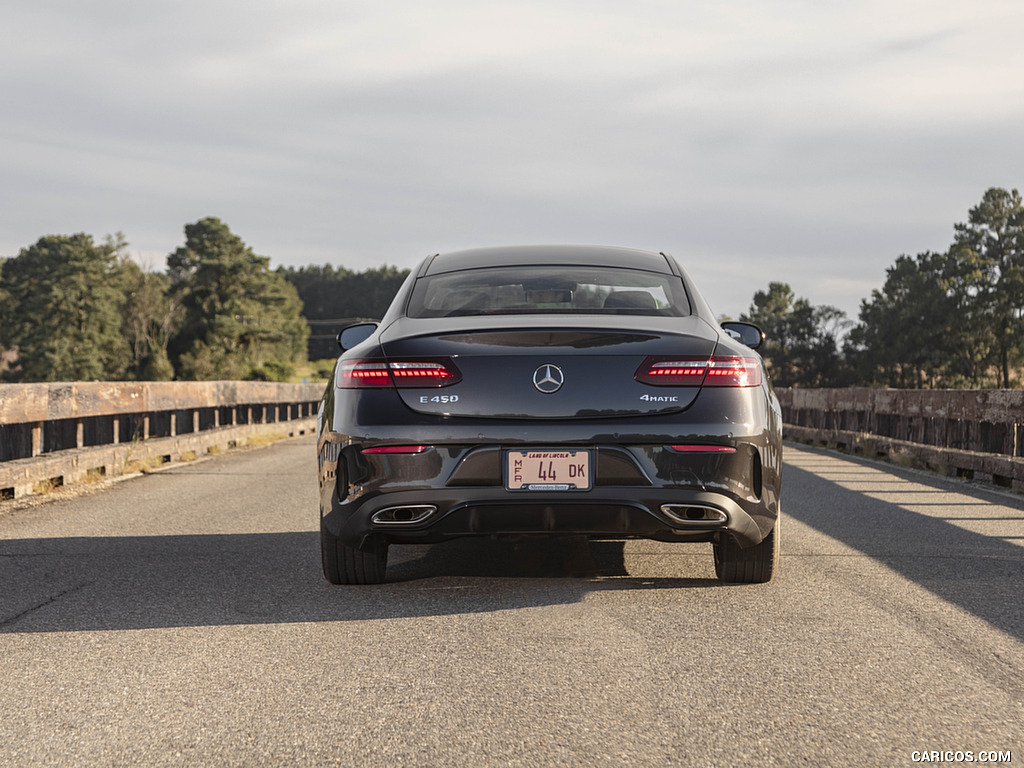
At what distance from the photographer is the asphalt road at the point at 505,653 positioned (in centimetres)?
296

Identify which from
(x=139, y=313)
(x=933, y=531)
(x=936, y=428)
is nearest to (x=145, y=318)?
(x=139, y=313)

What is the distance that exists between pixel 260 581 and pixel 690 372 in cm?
230

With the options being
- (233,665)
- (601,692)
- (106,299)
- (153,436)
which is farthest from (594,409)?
(106,299)

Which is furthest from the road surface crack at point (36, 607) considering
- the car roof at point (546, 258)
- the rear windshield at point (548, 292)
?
the car roof at point (546, 258)

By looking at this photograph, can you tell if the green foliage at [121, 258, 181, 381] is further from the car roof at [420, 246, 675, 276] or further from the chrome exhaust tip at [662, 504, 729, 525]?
the chrome exhaust tip at [662, 504, 729, 525]

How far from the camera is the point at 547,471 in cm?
446

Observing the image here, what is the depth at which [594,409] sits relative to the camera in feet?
14.7

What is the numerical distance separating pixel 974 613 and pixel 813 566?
1.21 m

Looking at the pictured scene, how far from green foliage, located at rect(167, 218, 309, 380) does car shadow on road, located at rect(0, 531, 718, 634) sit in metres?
84.9

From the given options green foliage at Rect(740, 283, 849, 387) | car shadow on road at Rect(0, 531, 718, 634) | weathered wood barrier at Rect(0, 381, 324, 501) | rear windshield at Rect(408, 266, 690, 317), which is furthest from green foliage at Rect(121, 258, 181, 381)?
rear windshield at Rect(408, 266, 690, 317)

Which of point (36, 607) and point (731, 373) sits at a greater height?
point (731, 373)

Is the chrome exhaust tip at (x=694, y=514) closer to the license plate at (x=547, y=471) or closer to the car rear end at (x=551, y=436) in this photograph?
the car rear end at (x=551, y=436)

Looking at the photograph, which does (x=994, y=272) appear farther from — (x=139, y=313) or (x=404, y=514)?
A: (x=404, y=514)

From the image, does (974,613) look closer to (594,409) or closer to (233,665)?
(594,409)
